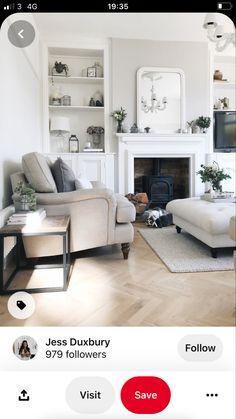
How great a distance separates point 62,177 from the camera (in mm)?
1563

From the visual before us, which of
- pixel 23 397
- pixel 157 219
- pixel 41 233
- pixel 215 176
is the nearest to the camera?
pixel 23 397

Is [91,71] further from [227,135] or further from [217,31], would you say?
[217,31]

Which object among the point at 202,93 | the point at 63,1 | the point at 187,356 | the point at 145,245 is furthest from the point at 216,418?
the point at 202,93

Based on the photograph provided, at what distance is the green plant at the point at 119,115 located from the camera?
272cm

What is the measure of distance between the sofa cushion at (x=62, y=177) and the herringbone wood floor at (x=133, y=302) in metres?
0.67

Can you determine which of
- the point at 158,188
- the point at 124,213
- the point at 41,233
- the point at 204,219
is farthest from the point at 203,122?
the point at 41,233

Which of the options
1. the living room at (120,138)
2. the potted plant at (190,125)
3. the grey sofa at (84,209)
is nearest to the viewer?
the living room at (120,138)

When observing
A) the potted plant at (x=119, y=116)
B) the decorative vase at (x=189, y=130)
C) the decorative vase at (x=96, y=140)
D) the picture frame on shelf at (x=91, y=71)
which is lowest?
the decorative vase at (x=96, y=140)

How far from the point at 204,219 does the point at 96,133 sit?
182 cm

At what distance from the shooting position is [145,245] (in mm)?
1602

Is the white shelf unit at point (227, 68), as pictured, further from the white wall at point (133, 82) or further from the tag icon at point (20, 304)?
the tag icon at point (20, 304)

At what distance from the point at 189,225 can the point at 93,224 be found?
66 centimetres

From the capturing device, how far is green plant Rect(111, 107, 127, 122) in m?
2.72

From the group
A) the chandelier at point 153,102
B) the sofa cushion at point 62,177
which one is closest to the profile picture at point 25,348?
the sofa cushion at point 62,177
